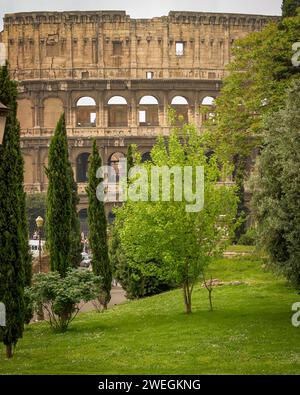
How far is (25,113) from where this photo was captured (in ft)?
192

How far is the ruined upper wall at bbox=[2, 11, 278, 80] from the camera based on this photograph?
5716 centimetres

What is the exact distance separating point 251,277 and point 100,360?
44.5 ft

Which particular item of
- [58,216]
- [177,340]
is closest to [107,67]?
[58,216]

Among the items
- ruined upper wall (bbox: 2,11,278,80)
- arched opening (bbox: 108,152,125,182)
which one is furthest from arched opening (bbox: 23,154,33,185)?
ruined upper wall (bbox: 2,11,278,80)

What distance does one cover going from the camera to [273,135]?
21.2m

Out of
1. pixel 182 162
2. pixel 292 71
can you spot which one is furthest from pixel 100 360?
pixel 292 71

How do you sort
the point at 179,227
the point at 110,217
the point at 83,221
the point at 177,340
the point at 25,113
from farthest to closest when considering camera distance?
the point at 25,113, the point at 110,217, the point at 83,221, the point at 179,227, the point at 177,340

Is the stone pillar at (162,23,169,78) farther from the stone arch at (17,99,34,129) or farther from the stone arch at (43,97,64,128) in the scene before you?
the stone arch at (17,99,34,129)

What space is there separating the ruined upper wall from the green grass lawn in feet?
116

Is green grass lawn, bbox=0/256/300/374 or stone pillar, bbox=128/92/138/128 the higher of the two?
stone pillar, bbox=128/92/138/128

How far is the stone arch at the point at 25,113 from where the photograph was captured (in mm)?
58125

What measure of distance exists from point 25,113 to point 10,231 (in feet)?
145

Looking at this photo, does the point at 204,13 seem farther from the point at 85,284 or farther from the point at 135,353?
the point at 135,353

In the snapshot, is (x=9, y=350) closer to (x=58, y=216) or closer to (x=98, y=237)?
(x=58, y=216)
